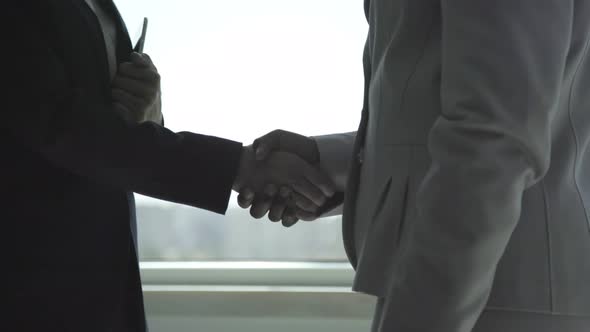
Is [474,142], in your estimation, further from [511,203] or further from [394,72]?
[394,72]

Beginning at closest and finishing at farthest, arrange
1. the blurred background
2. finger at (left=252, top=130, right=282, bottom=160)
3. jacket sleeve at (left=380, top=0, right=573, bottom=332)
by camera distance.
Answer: jacket sleeve at (left=380, top=0, right=573, bottom=332), finger at (left=252, top=130, right=282, bottom=160), the blurred background

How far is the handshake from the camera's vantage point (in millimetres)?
1219

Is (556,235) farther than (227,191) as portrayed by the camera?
No

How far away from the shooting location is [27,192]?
3.09 feet

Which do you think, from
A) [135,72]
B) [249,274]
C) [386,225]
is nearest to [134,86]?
[135,72]

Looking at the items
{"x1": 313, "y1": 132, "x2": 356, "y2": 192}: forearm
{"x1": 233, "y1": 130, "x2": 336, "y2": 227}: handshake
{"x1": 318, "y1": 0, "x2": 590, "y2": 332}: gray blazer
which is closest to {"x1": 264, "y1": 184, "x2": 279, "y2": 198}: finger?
{"x1": 233, "y1": 130, "x2": 336, "y2": 227}: handshake

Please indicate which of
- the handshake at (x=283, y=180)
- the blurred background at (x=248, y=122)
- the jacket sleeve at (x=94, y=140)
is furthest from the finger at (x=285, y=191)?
Result: the blurred background at (x=248, y=122)

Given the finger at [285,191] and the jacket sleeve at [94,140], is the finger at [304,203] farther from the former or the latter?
the jacket sleeve at [94,140]

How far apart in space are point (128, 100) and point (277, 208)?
0.39 metres

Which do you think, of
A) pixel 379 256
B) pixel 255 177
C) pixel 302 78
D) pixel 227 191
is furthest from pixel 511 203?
pixel 302 78

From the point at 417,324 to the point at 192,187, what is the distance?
59 centimetres

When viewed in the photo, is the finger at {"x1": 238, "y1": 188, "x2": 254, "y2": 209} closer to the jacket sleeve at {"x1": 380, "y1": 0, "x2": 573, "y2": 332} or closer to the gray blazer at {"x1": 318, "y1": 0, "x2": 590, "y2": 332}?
the gray blazer at {"x1": 318, "y1": 0, "x2": 590, "y2": 332}

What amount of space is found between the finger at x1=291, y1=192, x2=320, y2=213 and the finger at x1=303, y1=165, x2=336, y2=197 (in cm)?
4

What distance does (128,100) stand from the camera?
1.13 m
